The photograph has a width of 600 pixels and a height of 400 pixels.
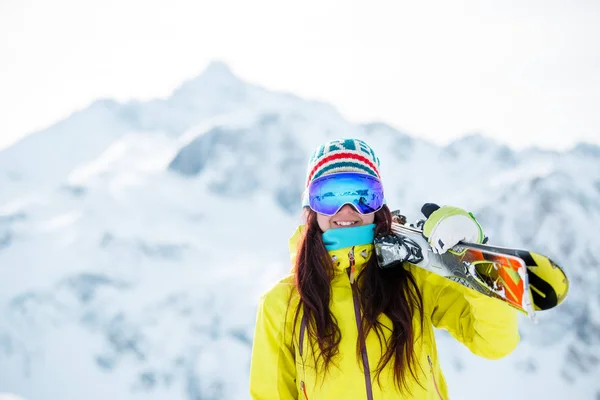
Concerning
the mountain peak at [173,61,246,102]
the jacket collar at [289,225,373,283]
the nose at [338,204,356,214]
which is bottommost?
the jacket collar at [289,225,373,283]

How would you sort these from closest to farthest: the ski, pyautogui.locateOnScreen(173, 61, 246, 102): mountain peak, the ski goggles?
the ski, the ski goggles, pyautogui.locateOnScreen(173, 61, 246, 102): mountain peak

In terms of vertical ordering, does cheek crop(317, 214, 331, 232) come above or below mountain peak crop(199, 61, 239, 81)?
below

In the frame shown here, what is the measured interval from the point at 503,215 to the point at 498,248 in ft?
78.4

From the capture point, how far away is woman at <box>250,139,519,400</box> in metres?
2.25

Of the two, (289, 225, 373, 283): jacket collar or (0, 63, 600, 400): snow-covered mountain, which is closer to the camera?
(289, 225, 373, 283): jacket collar

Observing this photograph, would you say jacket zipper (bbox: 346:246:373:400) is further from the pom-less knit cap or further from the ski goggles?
the pom-less knit cap

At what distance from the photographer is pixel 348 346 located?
92.0 inches

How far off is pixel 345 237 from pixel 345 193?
0.29 metres

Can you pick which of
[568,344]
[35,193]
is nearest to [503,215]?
[568,344]

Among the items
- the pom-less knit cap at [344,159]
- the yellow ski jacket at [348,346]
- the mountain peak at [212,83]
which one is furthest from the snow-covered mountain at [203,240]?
the pom-less knit cap at [344,159]

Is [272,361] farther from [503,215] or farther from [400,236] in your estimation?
[503,215]

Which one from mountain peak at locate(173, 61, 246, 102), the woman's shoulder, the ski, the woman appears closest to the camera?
the ski

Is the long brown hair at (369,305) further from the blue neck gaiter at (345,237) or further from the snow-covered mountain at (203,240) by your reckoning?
the snow-covered mountain at (203,240)

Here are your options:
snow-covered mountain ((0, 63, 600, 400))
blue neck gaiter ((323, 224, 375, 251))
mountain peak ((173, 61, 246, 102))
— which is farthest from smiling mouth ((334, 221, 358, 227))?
mountain peak ((173, 61, 246, 102))
